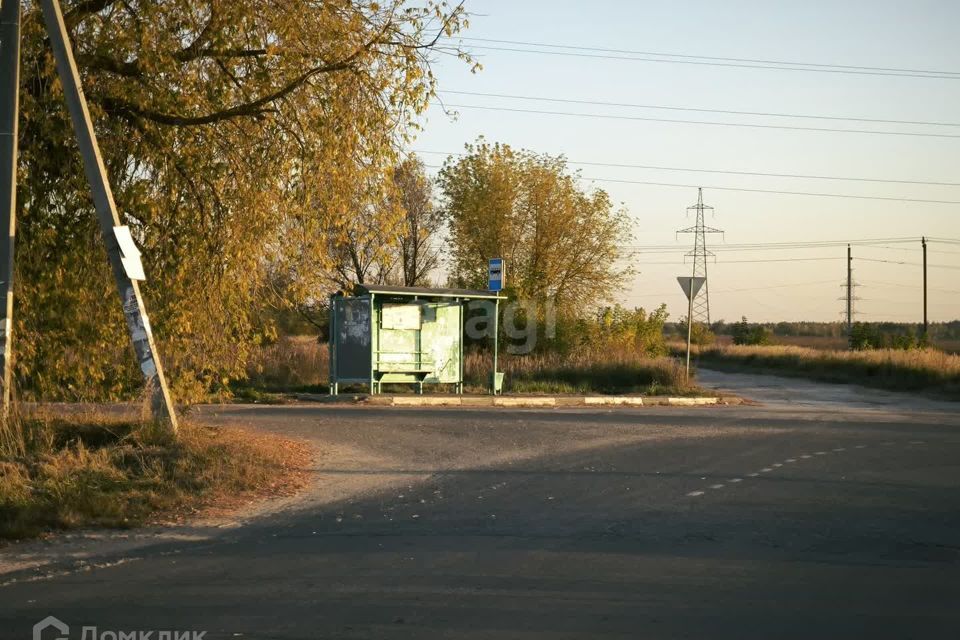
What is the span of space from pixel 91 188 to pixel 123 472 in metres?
3.37

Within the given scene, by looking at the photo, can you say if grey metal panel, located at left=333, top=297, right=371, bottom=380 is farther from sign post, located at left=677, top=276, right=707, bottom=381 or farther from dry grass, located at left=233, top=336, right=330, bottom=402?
sign post, located at left=677, top=276, right=707, bottom=381

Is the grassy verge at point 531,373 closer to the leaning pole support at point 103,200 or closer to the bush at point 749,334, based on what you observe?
the leaning pole support at point 103,200

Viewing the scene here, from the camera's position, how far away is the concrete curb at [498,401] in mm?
22562

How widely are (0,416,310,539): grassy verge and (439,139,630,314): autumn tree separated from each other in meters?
25.6

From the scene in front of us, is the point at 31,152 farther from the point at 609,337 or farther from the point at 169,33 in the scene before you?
the point at 609,337

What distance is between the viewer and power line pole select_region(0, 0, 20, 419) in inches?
439

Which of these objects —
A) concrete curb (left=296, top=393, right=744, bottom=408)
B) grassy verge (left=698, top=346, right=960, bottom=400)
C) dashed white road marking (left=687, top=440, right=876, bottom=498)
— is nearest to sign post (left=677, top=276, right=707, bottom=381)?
concrete curb (left=296, top=393, right=744, bottom=408)

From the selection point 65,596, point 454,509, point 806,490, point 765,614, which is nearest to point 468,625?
point 765,614

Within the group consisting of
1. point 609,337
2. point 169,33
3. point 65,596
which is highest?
point 169,33

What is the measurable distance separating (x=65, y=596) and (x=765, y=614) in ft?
14.3

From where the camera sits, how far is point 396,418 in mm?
18469

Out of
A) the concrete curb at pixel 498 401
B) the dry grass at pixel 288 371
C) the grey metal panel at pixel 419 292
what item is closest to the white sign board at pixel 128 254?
the concrete curb at pixel 498 401

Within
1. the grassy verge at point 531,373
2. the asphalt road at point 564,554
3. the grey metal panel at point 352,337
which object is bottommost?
the asphalt road at point 564,554

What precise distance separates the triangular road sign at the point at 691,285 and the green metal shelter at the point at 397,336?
6.25 m
